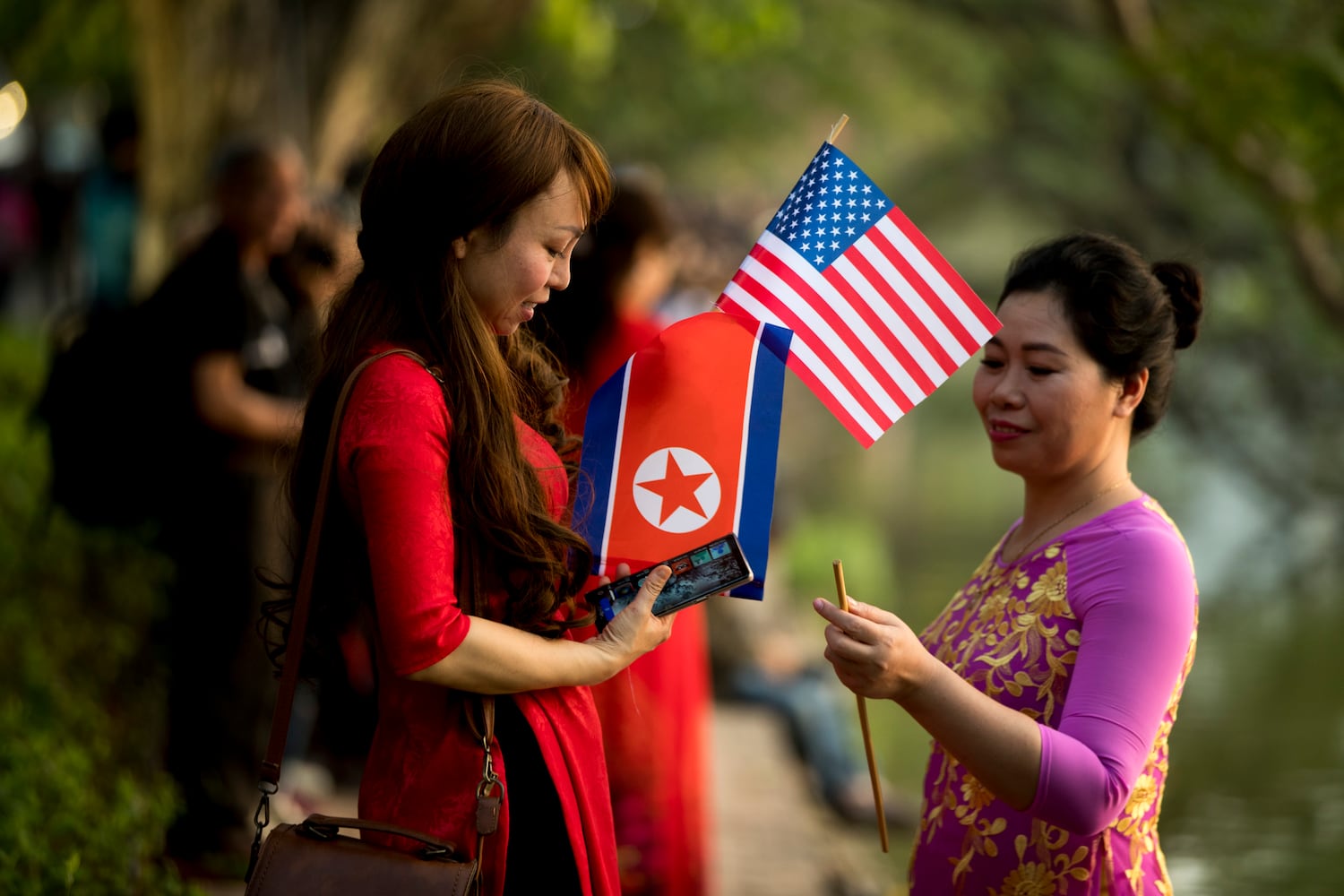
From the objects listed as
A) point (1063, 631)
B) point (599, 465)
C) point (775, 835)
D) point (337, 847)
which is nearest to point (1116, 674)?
point (1063, 631)

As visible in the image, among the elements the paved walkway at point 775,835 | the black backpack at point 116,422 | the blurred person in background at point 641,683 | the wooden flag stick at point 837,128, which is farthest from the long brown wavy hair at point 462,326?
the black backpack at point 116,422

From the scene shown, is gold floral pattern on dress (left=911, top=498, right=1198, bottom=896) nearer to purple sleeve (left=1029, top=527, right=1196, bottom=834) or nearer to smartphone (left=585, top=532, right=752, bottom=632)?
purple sleeve (left=1029, top=527, right=1196, bottom=834)

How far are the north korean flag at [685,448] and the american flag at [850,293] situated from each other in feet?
0.43

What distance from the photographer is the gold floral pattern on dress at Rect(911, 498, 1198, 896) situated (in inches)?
92.6

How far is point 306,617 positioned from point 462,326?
1.63 feet

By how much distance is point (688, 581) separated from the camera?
2.32 metres

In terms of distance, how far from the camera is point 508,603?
7.26 feet

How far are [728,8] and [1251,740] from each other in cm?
687

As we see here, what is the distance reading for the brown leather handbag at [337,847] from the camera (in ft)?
6.80

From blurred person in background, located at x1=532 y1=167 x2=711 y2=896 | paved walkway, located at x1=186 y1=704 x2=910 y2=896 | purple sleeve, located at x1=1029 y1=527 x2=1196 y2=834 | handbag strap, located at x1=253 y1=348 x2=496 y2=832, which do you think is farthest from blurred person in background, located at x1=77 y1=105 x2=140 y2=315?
purple sleeve, located at x1=1029 y1=527 x2=1196 y2=834

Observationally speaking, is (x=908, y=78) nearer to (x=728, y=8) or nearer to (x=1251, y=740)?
(x=728, y=8)

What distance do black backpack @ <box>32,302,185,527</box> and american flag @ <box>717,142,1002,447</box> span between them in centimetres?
301

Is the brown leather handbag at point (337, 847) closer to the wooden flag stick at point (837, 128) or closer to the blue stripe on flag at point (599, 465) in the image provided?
the blue stripe on flag at point (599, 465)

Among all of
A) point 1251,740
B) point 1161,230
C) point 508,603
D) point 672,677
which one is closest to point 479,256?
point 508,603
